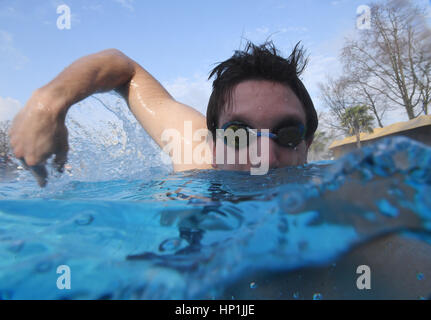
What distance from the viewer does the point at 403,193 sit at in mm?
792

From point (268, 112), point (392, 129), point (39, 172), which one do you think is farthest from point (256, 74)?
point (392, 129)

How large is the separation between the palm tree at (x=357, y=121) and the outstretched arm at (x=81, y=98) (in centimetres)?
725

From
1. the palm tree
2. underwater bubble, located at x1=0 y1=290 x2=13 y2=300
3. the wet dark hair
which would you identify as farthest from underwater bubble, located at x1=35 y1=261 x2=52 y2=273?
the palm tree

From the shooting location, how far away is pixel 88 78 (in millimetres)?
2105

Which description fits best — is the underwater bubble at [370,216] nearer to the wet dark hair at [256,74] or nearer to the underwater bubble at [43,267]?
the underwater bubble at [43,267]

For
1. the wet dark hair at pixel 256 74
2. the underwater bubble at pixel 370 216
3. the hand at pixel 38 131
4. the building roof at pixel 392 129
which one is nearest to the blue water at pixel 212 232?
the underwater bubble at pixel 370 216

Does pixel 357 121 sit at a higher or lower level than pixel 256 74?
higher

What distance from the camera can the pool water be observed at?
0.79 m

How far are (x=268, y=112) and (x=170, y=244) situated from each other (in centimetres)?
123

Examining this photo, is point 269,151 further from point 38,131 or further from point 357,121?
point 357,121

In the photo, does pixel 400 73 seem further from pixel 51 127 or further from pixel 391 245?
pixel 51 127

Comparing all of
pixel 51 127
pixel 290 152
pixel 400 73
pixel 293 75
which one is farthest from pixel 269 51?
pixel 400 73

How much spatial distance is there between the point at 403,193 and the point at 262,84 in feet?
5.03
